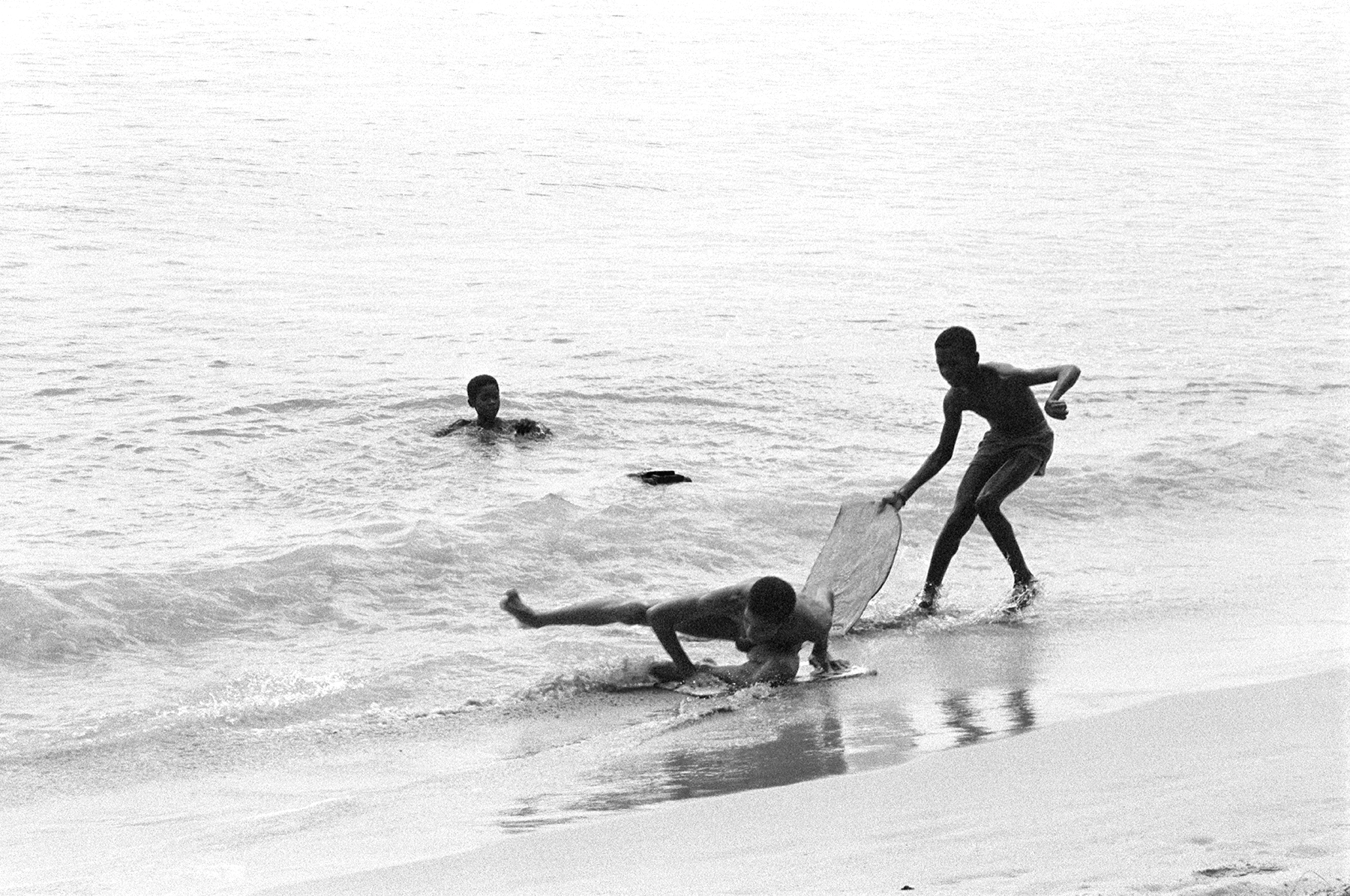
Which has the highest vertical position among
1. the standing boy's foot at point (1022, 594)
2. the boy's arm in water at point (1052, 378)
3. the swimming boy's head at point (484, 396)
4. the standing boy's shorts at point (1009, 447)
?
the boy's arm in water at point (1052, 378)

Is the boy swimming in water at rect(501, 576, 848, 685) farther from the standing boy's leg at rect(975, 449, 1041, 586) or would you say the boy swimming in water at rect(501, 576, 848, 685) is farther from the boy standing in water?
the standing boy's leg at rect(975, 449, 1041, 586)

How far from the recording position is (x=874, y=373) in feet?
55.5

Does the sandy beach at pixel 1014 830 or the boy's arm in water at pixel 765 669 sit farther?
the boy's arm in water at pixel 765 669

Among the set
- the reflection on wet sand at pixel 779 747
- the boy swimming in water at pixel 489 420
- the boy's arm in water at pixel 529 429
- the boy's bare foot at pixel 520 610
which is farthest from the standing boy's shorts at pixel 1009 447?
the boy's arm in water at pixel 529 429

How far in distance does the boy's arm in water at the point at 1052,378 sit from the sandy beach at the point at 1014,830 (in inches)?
94.0

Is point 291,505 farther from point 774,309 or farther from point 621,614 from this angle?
point 774,309

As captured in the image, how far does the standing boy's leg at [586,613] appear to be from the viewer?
7910 millimetres

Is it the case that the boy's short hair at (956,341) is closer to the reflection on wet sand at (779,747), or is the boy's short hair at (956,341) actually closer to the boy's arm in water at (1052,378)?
the boy's arm in water at (1052,378)

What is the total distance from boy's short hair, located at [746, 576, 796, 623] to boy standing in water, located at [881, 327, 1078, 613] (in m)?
1.59

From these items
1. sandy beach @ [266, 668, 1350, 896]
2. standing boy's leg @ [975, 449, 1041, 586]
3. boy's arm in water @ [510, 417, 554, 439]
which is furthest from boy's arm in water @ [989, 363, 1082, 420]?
boy's arm in water @ [510, 417, 554, 439]

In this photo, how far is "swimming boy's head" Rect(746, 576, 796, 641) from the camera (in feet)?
23.7

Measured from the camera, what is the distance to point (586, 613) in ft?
26.1

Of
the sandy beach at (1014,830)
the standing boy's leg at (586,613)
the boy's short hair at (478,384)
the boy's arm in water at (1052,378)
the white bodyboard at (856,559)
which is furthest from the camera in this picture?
the boy's short hair at (478,384)

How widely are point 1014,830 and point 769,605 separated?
255 cm
